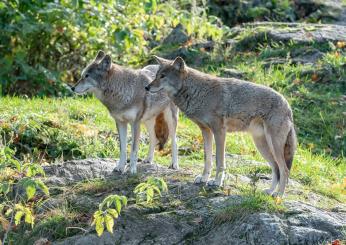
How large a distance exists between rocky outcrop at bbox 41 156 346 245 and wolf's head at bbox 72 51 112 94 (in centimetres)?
155

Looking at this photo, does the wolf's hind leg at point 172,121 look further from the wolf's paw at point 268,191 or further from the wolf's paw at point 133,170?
the wolf's paw at point 268,191

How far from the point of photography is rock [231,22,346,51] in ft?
53.7

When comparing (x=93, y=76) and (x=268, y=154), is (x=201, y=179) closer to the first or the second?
(x=268, y=154)

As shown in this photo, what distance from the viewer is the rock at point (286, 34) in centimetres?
1638

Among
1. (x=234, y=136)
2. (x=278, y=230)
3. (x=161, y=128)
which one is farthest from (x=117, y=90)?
(x=234, y=136)

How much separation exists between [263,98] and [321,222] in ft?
5.41

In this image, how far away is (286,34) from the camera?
55.2 feet

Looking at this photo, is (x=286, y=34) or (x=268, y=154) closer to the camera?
(x=268, y=154)

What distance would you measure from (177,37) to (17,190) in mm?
9966

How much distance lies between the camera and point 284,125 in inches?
359

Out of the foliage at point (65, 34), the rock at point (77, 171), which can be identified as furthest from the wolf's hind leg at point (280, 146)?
the foliage at point (65, 34)

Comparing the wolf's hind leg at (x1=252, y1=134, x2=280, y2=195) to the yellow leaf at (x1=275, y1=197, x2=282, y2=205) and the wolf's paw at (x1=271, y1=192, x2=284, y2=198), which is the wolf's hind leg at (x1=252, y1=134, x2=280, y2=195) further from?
the yellow leaf at (x1=275, y1=197, x2=282, y2=205)

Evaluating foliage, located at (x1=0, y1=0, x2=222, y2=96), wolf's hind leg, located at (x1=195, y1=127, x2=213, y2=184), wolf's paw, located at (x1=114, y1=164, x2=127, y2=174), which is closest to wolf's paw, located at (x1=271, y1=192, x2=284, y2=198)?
wolf's hind leg, located at (x1=195, y1=127, x2=213, y2=184)

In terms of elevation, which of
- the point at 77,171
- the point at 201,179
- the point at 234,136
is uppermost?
the point at 201,179
